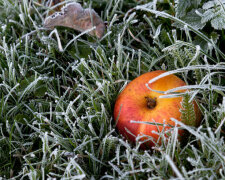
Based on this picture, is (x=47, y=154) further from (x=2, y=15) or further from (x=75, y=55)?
(x=2, y=15)

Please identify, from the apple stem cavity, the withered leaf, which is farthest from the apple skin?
the withered leaf

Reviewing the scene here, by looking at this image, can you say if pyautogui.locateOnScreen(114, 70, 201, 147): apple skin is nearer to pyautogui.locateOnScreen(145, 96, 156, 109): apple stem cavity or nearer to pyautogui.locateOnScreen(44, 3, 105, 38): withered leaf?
pyautogui.locateOnScreen(145, 96, 156, 109): apple stem cavity

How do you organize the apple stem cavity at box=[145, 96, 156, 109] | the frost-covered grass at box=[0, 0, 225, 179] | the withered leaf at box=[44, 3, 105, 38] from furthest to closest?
the withered leaf at box=[44, 3, 105, 38], the apple stem cavity at box=[145, 96, 156, 109], the frost-covered grass at box=[0, 0, 225, 179]

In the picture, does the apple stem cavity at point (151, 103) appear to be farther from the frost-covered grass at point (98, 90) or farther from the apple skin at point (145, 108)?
the frost-covered grass at point (98, 90)

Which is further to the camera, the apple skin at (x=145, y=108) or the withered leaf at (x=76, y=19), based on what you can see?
the withered leaf at (x=76, y=19)

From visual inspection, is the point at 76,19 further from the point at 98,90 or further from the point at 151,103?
the point at 151,103

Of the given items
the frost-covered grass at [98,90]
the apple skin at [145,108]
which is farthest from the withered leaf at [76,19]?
the apple skin at [145,108]

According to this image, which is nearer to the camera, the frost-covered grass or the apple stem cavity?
the frost-covered grass

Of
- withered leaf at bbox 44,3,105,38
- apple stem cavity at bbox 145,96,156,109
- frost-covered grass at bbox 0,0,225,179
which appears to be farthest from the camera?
withered leaf at bbox 44,3,105,38
